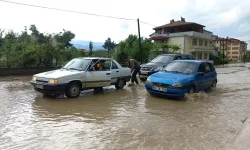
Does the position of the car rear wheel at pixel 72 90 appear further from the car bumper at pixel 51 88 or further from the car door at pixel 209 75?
the car door at pixel 209 75

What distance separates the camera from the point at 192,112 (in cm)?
→ 792

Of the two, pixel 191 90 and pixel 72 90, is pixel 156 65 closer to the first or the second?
pixel 191 90

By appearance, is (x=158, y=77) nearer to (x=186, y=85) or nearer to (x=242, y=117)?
(x=186, y=85)

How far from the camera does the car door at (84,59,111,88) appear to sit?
397 inches

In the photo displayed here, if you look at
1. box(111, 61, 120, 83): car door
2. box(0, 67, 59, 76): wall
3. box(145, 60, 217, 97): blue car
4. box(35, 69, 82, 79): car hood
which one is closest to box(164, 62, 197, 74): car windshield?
box(145, 60, 217, 97): blue car

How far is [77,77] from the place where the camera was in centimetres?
955

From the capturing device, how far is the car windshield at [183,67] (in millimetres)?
10498

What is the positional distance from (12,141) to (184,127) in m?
3.86

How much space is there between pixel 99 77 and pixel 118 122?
4.27 m

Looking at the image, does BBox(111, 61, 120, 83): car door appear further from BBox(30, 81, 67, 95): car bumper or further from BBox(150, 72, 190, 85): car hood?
BBox(30, 81, 67, 95): car bumper

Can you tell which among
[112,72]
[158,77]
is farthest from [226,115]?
[112,72]

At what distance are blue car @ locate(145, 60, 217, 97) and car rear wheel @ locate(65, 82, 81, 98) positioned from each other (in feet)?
8.95

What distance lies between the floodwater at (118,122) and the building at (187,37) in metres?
41.7

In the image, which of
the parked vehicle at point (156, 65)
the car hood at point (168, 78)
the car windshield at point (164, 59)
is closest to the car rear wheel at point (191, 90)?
the car hood at point (168, 78)
